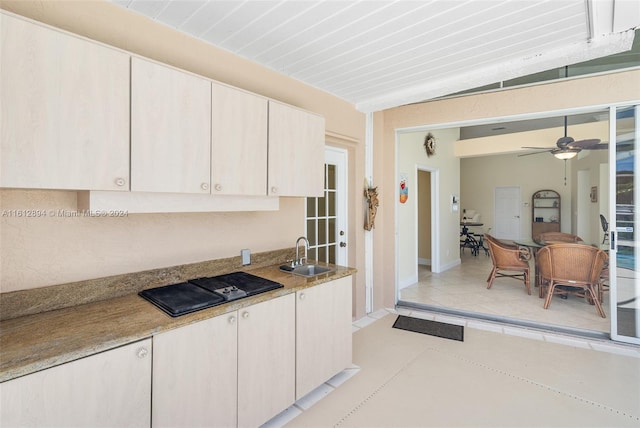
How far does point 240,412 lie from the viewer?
179cm

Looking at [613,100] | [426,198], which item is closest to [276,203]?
[613,100]

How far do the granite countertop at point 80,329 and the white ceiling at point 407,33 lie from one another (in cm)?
179

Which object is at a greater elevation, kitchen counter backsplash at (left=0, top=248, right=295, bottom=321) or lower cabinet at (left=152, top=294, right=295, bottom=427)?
kitchen counter backsplash at (left=0, top=248, right=295, bottom=321)

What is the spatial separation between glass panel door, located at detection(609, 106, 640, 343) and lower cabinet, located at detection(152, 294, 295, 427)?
3420mm

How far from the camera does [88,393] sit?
1249 mm

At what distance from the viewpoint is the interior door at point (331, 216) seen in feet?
11.1

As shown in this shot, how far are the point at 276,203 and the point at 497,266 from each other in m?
4.24

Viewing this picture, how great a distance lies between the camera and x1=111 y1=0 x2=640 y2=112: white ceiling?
1.83 meters

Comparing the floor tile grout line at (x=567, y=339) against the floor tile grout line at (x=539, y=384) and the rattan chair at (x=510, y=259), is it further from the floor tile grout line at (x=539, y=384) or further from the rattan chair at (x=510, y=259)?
the rattan chair at (x=510, y=259)

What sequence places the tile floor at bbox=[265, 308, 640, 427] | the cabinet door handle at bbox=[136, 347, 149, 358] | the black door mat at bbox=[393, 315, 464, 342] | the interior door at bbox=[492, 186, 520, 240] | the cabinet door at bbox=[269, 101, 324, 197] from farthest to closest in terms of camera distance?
the interior door at bbox=[492, 186, 520, 240] → the black door mat at bbox=[393, 315, 464, 342] → the cabinet door at bbox=[269, 101, 324, 197] → the tile floor at bbox=[265, 308, 640, 427] → the cabinet door handle at bbox=[136, 347, 149, 358]

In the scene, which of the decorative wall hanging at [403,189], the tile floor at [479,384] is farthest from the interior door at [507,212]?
the tile floor at [479,384]

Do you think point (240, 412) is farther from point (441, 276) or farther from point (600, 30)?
point (441, 276)

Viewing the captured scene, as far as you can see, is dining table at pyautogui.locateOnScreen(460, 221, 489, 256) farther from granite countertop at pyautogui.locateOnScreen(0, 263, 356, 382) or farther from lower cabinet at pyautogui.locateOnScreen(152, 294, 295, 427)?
granite countertop at pyautogui.locateOnScreen(0, 263, 356, 382)

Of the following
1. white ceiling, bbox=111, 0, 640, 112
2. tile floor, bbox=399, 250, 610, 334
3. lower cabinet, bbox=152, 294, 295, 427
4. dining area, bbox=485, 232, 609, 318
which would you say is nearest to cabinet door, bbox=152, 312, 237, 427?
lower cabinet, bbox=152, 294, 295, 427
